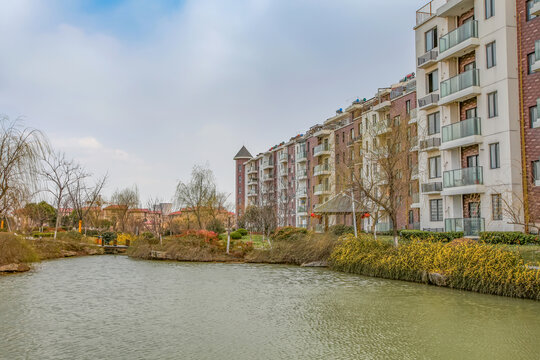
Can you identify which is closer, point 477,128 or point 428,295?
point 428,295

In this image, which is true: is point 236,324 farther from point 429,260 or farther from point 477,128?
point 477,128

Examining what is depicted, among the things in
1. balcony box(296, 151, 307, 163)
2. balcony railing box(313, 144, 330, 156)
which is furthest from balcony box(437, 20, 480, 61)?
balcony box(296, 151, 307, 163)

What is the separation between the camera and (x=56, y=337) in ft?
27.9

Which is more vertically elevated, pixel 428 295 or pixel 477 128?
pixel 477 128

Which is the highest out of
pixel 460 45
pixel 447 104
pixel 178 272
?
pixel 460 45

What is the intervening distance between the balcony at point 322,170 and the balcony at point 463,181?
81.4ft

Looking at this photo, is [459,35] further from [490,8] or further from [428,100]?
[428,100]


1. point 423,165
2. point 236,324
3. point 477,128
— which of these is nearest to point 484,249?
point 236,324

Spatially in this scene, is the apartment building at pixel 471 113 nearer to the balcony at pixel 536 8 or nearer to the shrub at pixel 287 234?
the balcony at pixel 536 8

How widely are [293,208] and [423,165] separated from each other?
3312cm

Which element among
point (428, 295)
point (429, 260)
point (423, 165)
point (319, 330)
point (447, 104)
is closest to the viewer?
point (319, 330)

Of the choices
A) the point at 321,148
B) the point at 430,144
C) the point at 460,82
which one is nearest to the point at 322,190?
the point at 321,148

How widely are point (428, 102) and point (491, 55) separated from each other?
590cm

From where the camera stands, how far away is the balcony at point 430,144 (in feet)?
92.4
